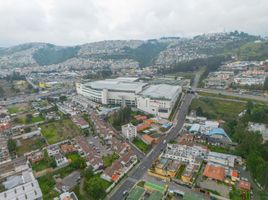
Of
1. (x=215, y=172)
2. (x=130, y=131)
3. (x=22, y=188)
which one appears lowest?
(x=22, y=188)

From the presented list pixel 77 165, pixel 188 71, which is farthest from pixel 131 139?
pixel 188 71

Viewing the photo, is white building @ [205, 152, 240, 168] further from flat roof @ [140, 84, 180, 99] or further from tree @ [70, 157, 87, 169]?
flat roof @ [140, 84, 180, 99]

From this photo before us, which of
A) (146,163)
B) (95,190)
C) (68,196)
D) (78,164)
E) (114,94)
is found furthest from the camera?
(114,94)

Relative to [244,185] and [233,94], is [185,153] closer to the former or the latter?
[244,185]

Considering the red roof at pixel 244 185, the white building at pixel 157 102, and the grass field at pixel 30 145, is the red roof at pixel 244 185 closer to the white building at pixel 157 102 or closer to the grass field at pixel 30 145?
the white building at pixel 157 102

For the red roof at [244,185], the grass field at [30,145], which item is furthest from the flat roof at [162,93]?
the grass field at [30,145]

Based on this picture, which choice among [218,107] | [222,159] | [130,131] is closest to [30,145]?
[130,131]

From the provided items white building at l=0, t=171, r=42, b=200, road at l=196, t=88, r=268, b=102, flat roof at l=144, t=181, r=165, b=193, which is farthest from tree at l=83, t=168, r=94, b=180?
road at l=196, t=88, r=268, b=102

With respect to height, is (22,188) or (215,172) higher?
A: (215,172)
